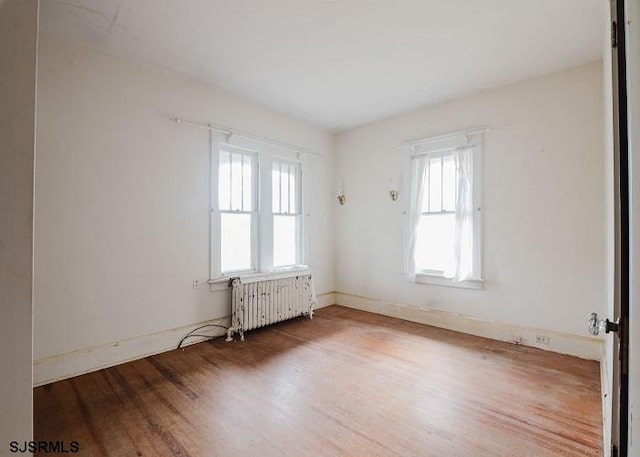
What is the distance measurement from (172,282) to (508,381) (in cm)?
337

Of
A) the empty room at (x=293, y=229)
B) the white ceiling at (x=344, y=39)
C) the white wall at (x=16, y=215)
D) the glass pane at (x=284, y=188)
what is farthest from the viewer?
the glass pane at (x=284, y=188)

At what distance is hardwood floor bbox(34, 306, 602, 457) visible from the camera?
5.92ft

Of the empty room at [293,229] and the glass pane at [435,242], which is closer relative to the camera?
the empty room at [293,229]

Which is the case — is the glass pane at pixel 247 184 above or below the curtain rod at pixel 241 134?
below

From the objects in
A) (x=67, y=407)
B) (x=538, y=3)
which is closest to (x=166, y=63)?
(x=67, y=407)

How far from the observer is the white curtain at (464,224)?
369 cm

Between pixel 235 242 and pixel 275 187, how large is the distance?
1039mm

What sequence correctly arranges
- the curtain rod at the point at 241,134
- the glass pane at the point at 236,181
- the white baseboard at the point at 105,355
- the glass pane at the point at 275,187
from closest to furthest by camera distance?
1. the white baseboard at the point at 105,355
2. the curtain rod at the point at 241,134
3. the glass pane at the point at 236,181
4. the glass pane at the point at 275,187

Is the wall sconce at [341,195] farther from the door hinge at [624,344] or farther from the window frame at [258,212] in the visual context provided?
the door hinge at [624,344]

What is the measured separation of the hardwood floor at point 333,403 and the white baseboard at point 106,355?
0.09 meters

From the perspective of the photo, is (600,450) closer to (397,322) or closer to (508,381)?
(508,381)

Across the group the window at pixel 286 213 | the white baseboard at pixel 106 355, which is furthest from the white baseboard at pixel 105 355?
the window at pixel 286 213

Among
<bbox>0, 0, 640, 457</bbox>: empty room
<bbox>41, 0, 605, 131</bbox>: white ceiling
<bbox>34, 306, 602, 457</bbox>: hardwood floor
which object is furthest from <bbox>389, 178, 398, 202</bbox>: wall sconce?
<bbox>34, 306, 602, 457</bbox>: hardwood floor

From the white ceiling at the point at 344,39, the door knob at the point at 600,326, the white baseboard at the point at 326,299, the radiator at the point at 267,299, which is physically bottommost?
the white baseboard at the point at 326,299
